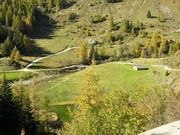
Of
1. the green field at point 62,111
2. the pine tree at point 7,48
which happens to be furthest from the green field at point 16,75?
the green field at point 62,111

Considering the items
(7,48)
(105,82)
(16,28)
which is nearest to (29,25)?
(16,28)

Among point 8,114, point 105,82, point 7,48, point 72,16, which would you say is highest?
point 72,16

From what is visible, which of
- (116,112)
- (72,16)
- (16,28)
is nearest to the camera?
(116,112)

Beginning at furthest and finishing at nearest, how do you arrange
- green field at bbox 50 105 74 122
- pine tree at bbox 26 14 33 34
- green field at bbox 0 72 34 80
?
pine tree at bbox 26 14 33 34, green field at bbox 0 72 34 80, green field at bbox 50 105 74 122

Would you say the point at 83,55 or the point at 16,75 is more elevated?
the point at 83,55

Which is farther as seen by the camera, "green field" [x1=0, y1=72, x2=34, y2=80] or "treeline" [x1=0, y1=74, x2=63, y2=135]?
"green field" [x1=0, y1=72, x2=34, y2=80]

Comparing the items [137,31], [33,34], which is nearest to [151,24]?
[137,31]

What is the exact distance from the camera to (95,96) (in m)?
30.0

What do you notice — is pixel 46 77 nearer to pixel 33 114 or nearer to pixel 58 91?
pixel 58 91

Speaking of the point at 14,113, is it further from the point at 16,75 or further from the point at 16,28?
the point at 16,28

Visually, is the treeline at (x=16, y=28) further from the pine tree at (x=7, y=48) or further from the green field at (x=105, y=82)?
the green field at (x=105, y=82)

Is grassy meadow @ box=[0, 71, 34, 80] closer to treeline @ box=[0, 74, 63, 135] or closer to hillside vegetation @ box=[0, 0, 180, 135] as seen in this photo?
hillside vegetation @ box=[0, 0, 180, 135]

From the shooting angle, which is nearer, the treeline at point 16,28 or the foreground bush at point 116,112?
the foreground bush at point 116,112

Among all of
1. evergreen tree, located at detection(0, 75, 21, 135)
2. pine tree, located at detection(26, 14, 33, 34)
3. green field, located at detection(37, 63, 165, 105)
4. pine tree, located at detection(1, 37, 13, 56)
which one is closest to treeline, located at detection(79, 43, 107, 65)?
green field, located at detection(37, 63, 165, 105)
